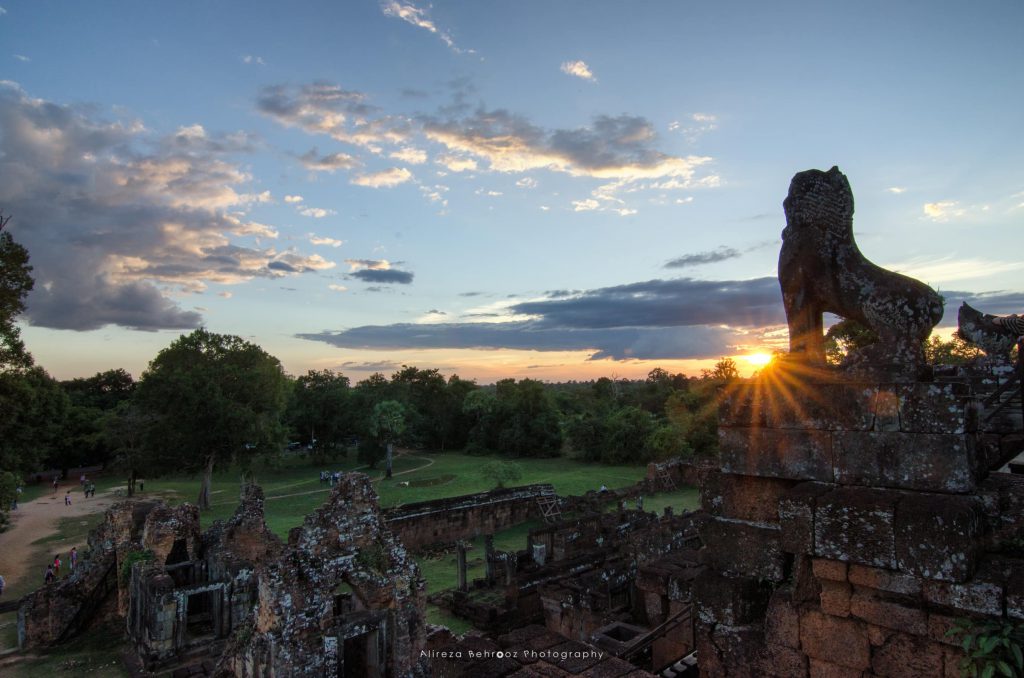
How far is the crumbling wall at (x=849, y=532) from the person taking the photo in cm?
299

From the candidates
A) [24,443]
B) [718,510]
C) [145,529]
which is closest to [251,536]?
[145,529]

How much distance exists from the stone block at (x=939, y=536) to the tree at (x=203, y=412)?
2989 cm

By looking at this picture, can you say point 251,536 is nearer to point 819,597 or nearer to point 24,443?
point 819,597

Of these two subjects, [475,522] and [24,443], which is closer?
[475,522]

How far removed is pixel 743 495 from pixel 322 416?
141 ft

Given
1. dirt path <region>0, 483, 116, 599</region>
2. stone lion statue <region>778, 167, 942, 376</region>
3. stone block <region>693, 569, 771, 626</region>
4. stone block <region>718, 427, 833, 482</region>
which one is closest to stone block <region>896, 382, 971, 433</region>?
stone lion statue <region>778, 167, 942, 376</region>

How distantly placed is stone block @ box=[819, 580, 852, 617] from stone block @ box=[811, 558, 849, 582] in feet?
0.13

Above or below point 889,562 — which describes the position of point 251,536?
below

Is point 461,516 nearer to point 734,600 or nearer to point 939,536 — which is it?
point 734,600

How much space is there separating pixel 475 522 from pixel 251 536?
12.2m

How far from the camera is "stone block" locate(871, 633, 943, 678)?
119 inches

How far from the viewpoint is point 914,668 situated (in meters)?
3.06

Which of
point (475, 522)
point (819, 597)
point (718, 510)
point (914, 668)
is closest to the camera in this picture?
point (914, 668)

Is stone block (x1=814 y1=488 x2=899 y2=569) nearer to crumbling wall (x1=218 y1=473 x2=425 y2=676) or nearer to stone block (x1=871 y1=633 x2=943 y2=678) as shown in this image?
stone block (x1=871 y1=633 x2=943 y2=678)
